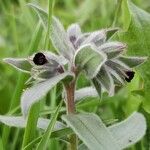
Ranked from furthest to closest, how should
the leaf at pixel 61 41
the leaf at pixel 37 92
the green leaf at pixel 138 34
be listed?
1. the green leaf at pixel 138 34
2. the leaf at pixel 61 41
3. the leaf at pixel 37 92

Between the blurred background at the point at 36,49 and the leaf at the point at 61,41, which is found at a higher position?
the leaf at the point at 61,41

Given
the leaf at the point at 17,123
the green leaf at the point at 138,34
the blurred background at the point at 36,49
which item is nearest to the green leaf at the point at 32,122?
the leaf at the point at 17,123

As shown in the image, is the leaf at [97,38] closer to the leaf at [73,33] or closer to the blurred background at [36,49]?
the leaf at [73,33]

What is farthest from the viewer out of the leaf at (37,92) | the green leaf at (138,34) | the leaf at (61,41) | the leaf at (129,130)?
the green leaf at (138,34)

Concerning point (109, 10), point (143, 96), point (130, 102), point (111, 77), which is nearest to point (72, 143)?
point (111, 77)

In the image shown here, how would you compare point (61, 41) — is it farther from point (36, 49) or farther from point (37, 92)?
point (36, 49)

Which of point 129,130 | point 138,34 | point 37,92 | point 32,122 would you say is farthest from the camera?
point 138,34

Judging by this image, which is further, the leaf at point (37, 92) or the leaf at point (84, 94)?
the leaf at point (84, 94)

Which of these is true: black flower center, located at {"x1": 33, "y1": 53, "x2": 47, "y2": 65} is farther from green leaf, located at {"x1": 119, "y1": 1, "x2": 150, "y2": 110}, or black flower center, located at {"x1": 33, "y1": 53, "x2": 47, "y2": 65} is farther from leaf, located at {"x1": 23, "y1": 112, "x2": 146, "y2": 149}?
green leaf, located at {"x1": 119, "y1": 1, "x2": 150, "y2": 110}

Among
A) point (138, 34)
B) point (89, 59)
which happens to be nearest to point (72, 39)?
point (89, 59)
